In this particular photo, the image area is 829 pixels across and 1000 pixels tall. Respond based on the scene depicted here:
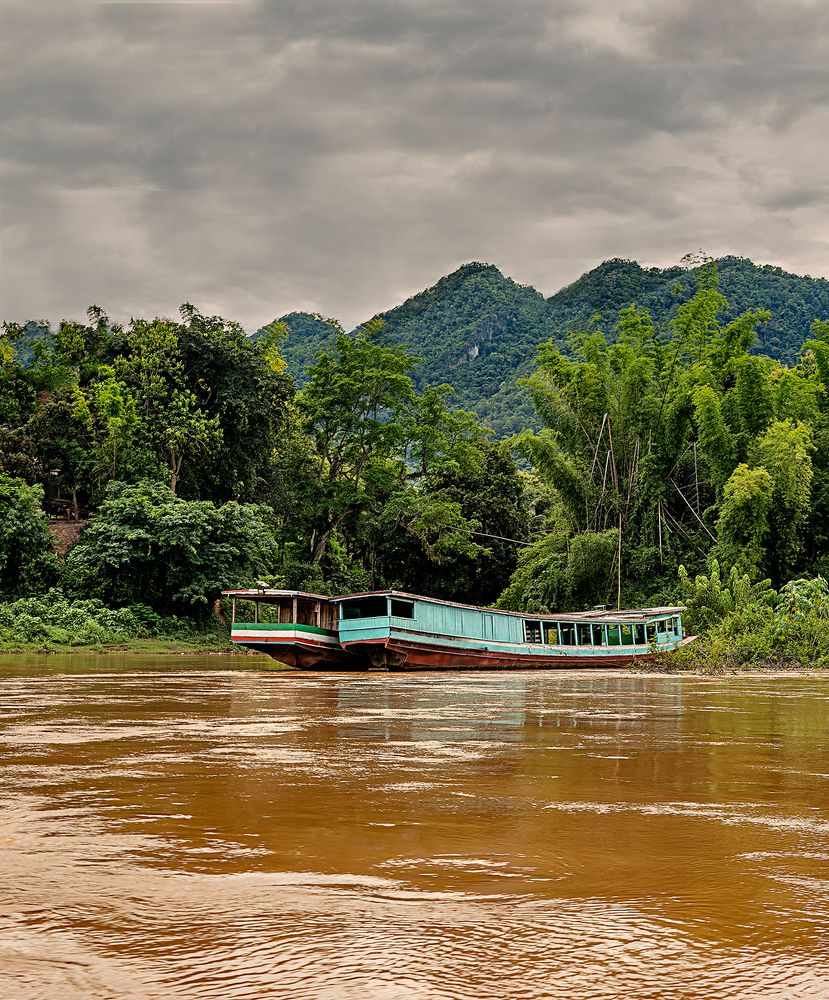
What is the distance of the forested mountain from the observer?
68188mm

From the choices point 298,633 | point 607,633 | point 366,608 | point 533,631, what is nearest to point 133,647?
point 298,633

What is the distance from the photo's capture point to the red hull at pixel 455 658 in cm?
2117

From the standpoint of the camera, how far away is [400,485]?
36250 mm

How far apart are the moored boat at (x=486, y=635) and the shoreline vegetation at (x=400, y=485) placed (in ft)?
5.75

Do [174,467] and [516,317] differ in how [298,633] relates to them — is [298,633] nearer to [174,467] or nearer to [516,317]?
[174,467]

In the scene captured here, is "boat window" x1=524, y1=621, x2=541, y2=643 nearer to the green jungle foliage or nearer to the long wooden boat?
the long wooden boat

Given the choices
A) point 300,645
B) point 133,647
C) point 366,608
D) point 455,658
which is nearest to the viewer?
point 300,645

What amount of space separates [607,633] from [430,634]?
5383mm

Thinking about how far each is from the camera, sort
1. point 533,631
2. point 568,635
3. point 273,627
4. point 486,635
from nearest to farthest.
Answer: point 273,627 → point 486,635 → point 568,635 → point 533,631

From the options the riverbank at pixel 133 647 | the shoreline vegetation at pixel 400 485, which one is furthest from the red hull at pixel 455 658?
the riverbank at pixel 133 647

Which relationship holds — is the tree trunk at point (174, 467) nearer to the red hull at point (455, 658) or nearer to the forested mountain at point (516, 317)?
the red hull at point (455, 658)

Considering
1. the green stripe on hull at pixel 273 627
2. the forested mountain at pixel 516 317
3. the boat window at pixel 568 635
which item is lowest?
the boat window at pixel 568 635

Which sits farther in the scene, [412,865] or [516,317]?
[516,317]

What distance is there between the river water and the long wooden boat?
13167 millimetres
